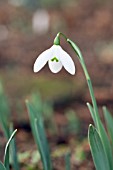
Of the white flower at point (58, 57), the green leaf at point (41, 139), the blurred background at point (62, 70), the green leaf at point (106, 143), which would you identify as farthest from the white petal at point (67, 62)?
the blurred background at point (62, 70)

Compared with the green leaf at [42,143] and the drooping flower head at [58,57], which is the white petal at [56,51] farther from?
the green leaf at [42,143]

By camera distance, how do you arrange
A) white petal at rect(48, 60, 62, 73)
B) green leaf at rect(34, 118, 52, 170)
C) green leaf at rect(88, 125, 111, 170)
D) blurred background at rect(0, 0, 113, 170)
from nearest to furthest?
1. green leaf at rect(88, 125, 111, 170)
2. white petal at rect(48, 60, 62, 73)
3. green leaf at rect(34, 118, 52, 170)
4. blurred background at rect(0, 0, 113, 170)

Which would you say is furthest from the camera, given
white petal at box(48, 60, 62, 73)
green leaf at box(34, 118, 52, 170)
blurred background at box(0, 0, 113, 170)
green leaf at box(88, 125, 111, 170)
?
blurred background at box(0, 0, 113, 170)

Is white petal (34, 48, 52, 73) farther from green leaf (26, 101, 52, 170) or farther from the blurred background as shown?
the blurred background

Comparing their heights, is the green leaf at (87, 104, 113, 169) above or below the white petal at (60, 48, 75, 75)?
below

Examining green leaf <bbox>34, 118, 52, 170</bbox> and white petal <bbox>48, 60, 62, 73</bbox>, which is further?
green leaf <bbox>34, 118, 52, 170</bbox>

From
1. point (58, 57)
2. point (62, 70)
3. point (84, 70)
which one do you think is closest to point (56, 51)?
point (58, 57)

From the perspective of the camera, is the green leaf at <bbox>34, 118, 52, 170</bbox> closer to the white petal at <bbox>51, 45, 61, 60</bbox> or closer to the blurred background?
the white petal at <bbox>51, 45, 61, 60</bbox>

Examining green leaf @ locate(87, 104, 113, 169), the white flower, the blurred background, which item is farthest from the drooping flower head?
the blurred background

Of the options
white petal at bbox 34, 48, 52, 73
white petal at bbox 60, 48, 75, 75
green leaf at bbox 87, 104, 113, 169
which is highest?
white petal at bbox 34, 48, 52, 73
